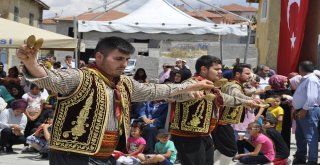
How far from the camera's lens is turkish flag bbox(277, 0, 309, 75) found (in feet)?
55.8

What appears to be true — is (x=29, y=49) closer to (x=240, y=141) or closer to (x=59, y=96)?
(x=59, y=96)

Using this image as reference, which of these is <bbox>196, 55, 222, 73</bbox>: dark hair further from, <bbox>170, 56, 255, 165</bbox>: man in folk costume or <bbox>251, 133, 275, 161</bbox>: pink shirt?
<bbox>251, 133, 275, 161</bbox>: pink shirt

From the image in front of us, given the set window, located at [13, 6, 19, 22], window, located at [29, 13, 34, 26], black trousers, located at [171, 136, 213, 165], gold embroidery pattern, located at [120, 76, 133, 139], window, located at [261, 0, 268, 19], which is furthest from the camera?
window, located at [29, 13, 34, 26]

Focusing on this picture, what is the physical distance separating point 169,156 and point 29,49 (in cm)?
581

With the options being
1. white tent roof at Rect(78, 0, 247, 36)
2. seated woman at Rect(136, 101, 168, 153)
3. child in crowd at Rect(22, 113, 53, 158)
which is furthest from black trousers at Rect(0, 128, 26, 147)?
white tent roof at Rect(78, 0, 247, 36)

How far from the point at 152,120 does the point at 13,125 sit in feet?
7.60

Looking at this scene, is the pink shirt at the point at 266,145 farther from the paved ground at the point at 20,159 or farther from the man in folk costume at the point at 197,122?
the man in folk costume at the point at 197,122

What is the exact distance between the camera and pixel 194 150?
6238 millimetres

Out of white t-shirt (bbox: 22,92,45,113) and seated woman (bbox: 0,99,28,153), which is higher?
white t-shirt (bbox: 22,92,45,113)

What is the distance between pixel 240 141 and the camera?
9992mm

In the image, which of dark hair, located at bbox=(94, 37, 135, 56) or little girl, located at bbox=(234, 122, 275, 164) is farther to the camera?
little girl, located at bbox=(234, 122, 275, 164)

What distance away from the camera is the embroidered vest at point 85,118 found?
399 cm

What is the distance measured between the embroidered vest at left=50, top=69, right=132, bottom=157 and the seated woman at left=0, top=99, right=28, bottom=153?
6.59 m

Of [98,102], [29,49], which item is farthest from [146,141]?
[29,49]
